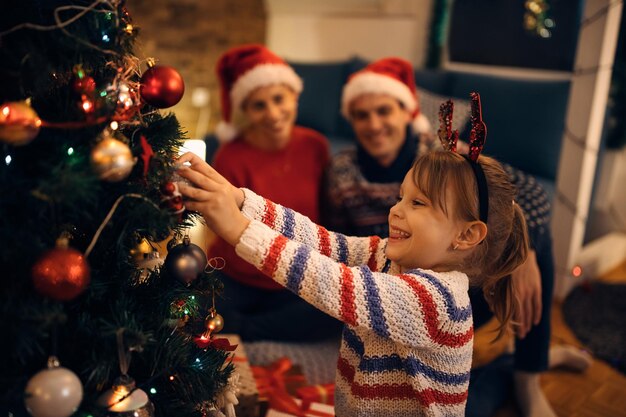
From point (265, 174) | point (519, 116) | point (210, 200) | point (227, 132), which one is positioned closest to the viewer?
point (210, 200)

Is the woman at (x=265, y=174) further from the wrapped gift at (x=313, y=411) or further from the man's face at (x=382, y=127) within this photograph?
the wrapped gift at (x=313, y=411)

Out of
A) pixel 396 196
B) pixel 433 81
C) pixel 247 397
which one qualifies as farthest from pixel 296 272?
pixel 433 81

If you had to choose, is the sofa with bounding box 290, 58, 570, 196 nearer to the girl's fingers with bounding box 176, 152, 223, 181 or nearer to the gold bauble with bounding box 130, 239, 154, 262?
the girl's fingers with bounding box 176, 152, 223, 181

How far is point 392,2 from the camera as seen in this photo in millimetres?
3371

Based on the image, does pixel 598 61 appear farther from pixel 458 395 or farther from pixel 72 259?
pixel 72 259

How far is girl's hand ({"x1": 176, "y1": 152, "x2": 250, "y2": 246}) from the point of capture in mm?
810

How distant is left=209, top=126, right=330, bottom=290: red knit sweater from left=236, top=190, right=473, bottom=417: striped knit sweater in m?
0.91

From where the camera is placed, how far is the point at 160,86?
74 cm

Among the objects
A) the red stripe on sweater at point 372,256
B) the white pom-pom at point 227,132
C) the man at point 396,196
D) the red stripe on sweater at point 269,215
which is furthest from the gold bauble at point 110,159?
the white pom-pom at point 227,132

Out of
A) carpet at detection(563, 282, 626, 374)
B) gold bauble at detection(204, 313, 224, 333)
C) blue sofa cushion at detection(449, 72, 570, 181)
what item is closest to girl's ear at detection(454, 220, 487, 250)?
gold bauble at detection(204, 313, 224, 333)

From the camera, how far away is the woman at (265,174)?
6.35ft

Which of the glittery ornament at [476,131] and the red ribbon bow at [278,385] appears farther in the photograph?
the red ribbon bow at [278,385]

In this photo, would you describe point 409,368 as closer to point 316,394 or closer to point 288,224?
point 288,224

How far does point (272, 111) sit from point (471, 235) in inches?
45.0
